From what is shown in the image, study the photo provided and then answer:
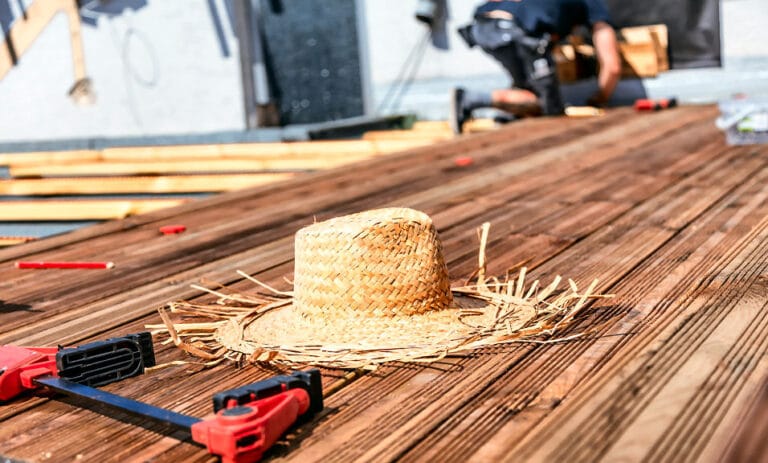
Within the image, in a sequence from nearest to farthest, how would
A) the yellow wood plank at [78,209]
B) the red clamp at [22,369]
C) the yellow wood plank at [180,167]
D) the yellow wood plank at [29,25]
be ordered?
the red clamp at [22,369]
the yellow wood plank at [78,209]
the yellow wood plank at [180,167]
the yellow wood plank at [29,25]

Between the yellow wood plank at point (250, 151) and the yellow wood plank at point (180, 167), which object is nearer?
the yellow wood plank at point (180, 167)

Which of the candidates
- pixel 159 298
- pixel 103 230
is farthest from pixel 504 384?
pixel 103 230

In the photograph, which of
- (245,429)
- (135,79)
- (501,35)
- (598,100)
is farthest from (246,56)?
(245,429)

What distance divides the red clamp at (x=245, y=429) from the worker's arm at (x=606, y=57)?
5664 millimetres

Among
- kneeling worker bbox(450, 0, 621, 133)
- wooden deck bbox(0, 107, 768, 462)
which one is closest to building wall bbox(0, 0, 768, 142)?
kneeling worker bbox(450, 0, 621, 133)

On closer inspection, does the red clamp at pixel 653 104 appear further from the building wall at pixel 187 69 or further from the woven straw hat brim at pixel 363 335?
the woven straw hat brim at pixel 363 335

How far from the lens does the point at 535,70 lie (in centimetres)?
679

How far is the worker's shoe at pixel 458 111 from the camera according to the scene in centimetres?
685

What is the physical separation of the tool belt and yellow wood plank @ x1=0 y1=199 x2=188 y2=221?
280 cm

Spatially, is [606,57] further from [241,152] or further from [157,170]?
[157,170]

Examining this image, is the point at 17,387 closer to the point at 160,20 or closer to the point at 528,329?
the point at 528,329

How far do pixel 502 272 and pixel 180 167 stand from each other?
4195 millimetres

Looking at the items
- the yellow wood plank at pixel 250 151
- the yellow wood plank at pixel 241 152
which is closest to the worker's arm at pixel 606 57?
the yellow wood plank at pixel 241 152

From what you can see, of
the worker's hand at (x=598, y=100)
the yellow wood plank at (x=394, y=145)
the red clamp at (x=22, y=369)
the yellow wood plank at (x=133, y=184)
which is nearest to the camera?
the red clamp at (x=22, y=369)
